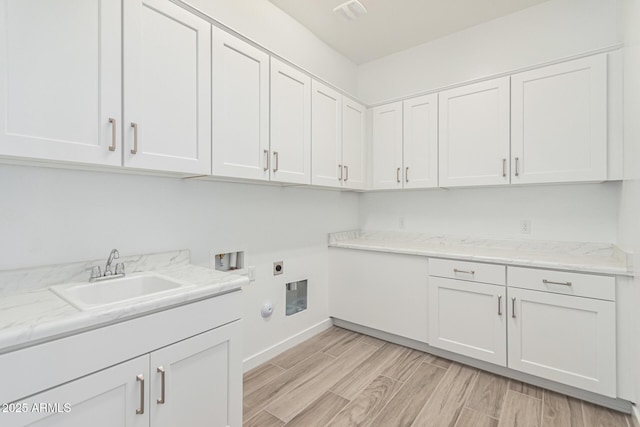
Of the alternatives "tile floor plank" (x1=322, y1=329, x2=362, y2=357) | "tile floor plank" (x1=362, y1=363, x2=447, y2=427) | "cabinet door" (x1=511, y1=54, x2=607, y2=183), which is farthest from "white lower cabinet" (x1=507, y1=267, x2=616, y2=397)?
"tile floor plank" (x1=322, y1=329, x2=362, y2=357)

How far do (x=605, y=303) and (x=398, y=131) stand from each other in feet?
6.54

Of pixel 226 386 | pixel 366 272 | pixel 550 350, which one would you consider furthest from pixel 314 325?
pixel 550 350

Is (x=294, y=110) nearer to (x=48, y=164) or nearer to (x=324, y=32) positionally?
(x=324, y=32)

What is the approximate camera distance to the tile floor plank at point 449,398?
1.75 m

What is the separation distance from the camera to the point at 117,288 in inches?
57.9

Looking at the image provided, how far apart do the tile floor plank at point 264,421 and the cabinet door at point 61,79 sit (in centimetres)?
158

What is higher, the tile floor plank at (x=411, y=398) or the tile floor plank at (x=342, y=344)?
the tile floor plank at (x=342, y=344)

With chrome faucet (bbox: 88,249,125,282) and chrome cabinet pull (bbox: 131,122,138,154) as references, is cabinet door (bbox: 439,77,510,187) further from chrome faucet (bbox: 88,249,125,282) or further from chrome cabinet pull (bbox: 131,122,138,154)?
chrome faucet (bbox: 88,249,125,282)

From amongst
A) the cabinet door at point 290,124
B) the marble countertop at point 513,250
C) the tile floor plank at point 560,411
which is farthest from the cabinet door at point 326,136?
the tile floor plank at point 560,411

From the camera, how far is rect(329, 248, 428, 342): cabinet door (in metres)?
2.53

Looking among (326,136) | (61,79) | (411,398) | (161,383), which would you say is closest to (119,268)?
(161,383)

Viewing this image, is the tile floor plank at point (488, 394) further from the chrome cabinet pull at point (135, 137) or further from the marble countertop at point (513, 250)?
the chrome cabinet pull at point (135, 137)

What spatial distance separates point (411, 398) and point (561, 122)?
2198mm

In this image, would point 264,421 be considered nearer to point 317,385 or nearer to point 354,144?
point 317,385
